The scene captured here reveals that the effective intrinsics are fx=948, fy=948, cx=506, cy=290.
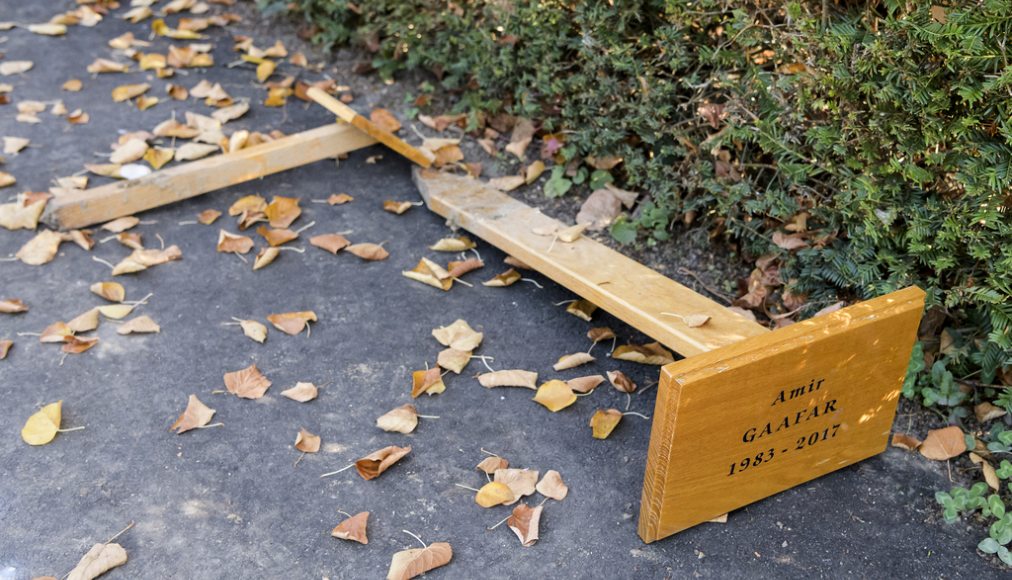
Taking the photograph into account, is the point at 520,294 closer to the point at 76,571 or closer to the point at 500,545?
the point at 500,545

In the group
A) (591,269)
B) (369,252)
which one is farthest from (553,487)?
(369,252)

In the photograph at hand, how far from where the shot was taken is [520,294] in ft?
11.0

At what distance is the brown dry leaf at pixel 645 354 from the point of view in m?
3.02

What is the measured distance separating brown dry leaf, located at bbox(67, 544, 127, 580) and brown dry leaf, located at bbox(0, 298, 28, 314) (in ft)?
3.98

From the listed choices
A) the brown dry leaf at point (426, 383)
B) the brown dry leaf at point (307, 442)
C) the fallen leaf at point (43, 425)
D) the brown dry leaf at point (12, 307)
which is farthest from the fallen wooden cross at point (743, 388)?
the brown dry leaf at point (12, 307)

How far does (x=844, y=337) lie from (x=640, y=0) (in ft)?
4.91

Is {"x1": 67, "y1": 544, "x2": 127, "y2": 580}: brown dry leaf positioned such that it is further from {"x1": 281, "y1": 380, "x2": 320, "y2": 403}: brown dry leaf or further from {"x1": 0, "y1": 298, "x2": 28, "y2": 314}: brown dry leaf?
{"x1": 0, "y1": 298, "x2": 28, "y2": 314}: brown dry leaf

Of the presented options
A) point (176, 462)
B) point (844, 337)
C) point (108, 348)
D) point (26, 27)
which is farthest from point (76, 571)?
point (26, 27)

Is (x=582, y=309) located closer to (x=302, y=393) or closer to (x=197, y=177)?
(x=302, y=393)

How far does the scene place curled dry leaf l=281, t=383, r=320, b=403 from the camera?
286 centimetres

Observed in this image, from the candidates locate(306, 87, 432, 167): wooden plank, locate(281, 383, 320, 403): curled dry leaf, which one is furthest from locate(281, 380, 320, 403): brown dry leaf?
locate(306, 87, 432, 167): wooden plank

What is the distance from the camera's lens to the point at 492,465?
2631 millimetres

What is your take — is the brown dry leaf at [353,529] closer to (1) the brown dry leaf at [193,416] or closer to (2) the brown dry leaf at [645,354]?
(1) the brown dry leaf at [193,416]

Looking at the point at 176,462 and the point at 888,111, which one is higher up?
the point at 888,111
